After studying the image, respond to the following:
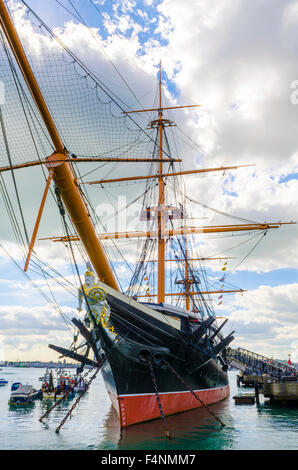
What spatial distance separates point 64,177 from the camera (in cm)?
1184

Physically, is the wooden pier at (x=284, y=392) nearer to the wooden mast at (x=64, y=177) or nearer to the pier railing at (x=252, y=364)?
the pier railing at (x=252, y=364)

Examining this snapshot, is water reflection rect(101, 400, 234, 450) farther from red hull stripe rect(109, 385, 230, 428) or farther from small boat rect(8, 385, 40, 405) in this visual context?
small boat rect(8, 385, 40, 405)

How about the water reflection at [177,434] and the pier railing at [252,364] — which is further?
the pier railing at [252,364]

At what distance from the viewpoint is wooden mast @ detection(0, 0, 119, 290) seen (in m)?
9.79

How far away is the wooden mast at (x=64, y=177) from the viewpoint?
9.79 meters

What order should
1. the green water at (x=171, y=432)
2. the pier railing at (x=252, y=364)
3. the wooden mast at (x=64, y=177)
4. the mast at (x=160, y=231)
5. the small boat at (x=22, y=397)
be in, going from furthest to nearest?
the pier railing at (x=252, y=364), the small boat at (x=22, y=397), the mast at (x=160, y=231), the green water at (x=171, y=432), the wooden mast at (x=64, y=177)

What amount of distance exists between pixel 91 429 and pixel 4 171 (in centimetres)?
1265

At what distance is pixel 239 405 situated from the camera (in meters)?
27.3

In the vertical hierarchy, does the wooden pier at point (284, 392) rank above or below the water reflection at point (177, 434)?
above

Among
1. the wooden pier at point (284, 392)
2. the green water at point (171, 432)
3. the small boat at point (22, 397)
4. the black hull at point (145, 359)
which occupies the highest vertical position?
the black hull at point (145, 359)

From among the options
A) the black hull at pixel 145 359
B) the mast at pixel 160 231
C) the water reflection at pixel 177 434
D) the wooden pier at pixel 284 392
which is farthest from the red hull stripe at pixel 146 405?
the wooden pier at pixel 284 392

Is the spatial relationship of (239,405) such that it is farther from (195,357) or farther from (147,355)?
(147,355)

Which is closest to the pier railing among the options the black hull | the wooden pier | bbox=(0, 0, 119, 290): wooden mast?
the wooden pier

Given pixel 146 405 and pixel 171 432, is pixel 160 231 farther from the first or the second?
pixel 171 432
